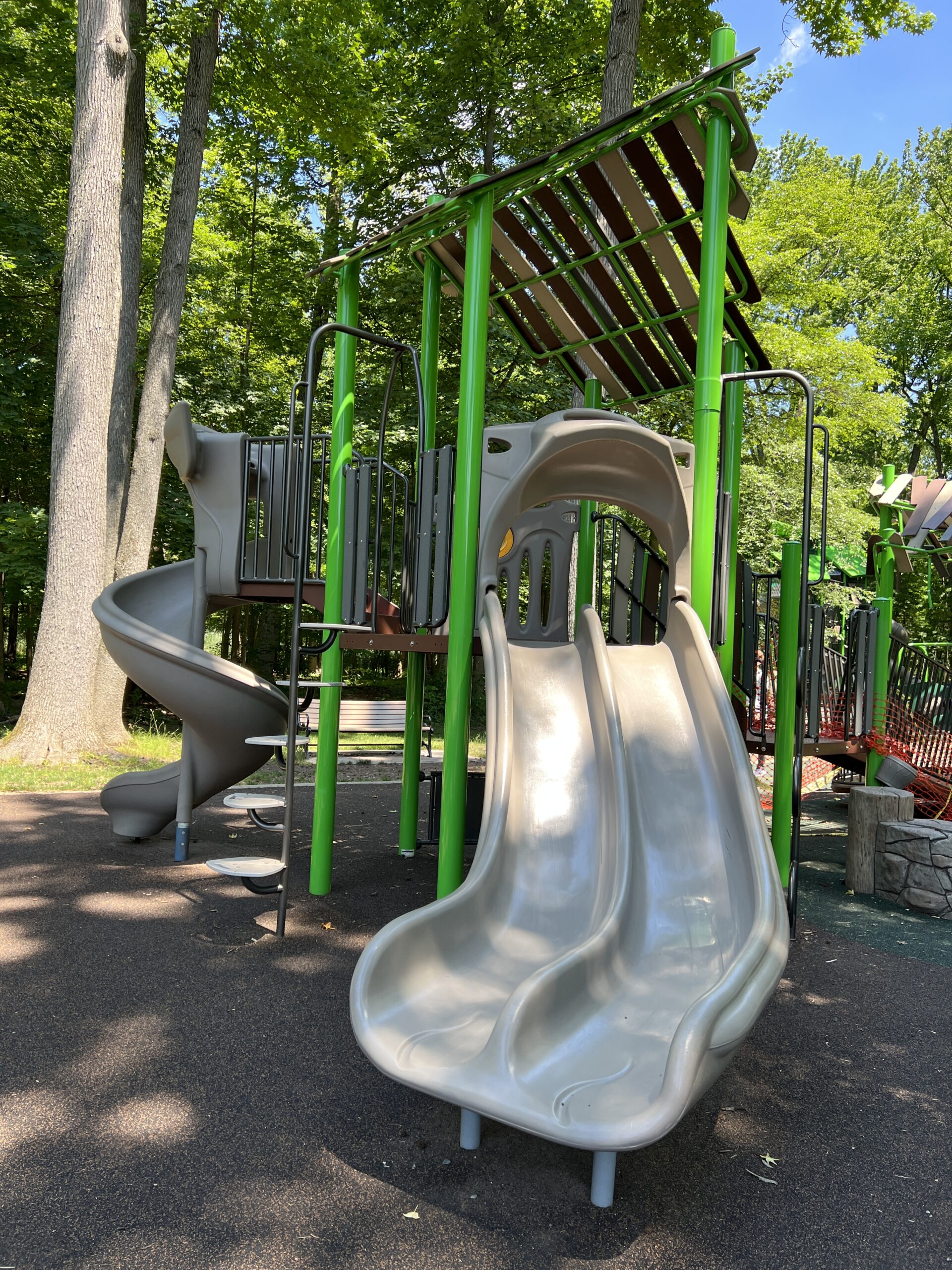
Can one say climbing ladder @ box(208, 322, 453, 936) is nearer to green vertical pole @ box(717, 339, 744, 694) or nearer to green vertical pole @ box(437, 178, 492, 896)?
green vertical pole @ box(437, 178, 492, 896)

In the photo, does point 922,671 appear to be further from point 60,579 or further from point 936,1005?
point 60,579

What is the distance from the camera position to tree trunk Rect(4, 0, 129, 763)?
33.1 feet

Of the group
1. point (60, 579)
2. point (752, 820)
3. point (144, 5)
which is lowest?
point (752, 820)

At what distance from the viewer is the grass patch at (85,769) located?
902 cm

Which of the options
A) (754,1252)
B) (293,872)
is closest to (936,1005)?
(754,1252)

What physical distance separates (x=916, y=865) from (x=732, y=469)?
3.35m

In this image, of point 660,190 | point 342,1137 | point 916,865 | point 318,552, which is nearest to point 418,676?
point 318,552

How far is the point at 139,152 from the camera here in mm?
12977

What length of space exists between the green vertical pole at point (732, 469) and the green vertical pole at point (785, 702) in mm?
346

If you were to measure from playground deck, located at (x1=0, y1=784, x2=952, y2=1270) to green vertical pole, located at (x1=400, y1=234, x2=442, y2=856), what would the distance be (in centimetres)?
193

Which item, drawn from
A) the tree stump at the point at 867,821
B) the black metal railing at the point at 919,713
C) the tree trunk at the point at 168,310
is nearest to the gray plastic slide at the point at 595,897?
the tree stump at the point at 867,821

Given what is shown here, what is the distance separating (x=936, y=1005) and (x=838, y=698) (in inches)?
171

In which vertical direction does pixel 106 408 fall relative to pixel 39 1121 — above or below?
above

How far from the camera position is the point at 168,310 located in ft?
40.9
